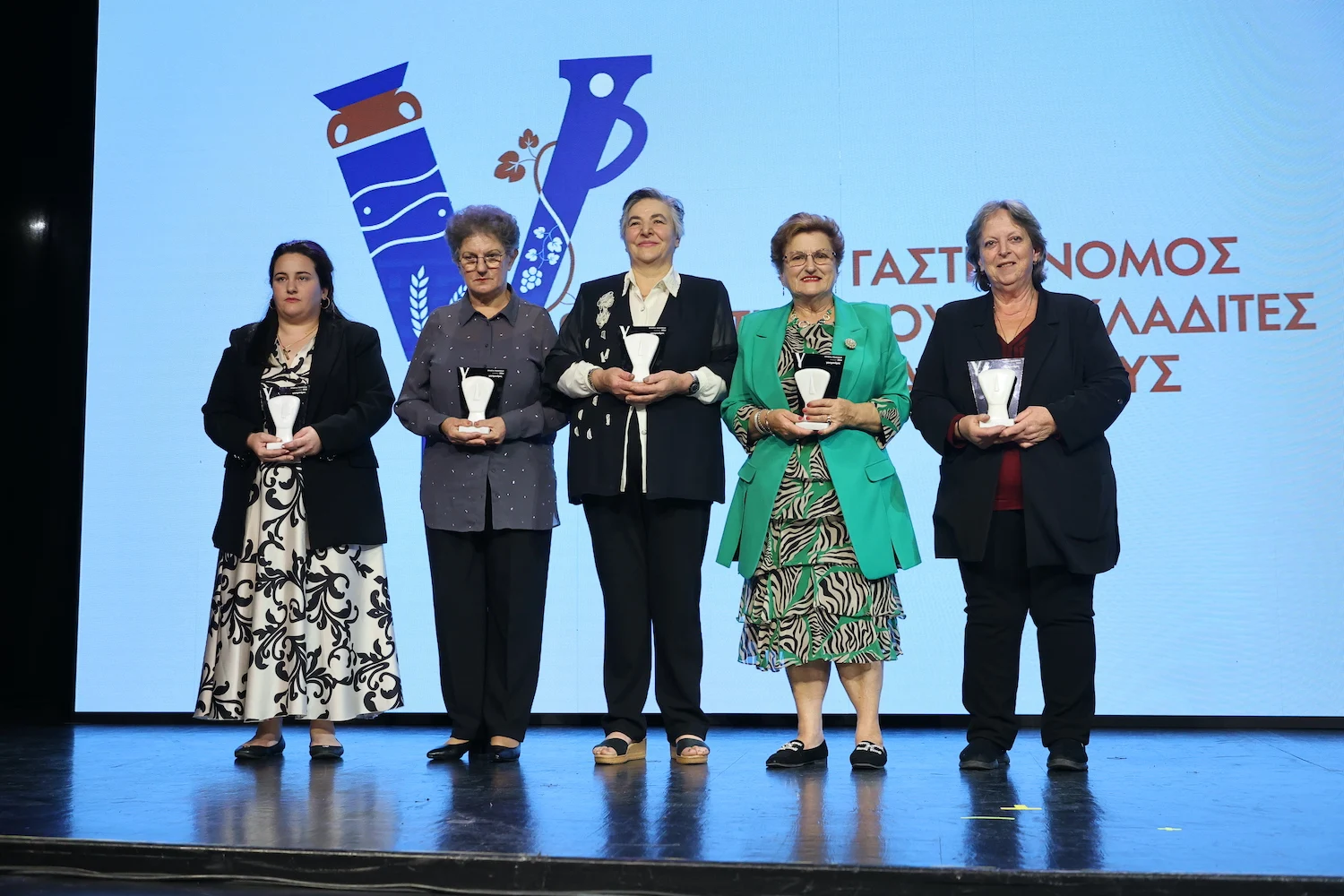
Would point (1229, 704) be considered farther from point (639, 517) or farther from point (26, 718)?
point (26, 718)

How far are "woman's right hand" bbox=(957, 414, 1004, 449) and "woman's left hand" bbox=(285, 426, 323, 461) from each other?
1713mm

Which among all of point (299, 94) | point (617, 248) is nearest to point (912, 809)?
point (617, 248)

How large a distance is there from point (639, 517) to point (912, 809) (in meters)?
1.17

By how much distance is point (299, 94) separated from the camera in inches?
191

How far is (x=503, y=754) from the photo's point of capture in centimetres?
348

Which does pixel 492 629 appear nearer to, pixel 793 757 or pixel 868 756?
pixel 793 757

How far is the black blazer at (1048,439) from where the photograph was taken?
10.4ft

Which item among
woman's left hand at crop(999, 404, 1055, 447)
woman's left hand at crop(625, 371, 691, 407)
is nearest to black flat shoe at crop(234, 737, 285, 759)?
woman's left hand at crop(625, 371, 691, 407)

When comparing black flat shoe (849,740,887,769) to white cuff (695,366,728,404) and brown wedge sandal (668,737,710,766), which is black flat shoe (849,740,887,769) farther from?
white cuff (695,366,728,404)

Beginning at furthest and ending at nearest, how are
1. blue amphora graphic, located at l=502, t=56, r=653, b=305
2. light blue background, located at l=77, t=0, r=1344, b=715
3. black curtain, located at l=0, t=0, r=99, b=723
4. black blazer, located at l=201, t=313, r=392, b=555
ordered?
1. black curtain, located at l=0, t=0, r=99, b=723
2. blue amphora graphic, located at l=502, t=56, r=653, b=305
3. light blue background, located at l=77, t=0, r=1344, b=715
4. black blazer, located at l=201, t=313, r=392, b=555

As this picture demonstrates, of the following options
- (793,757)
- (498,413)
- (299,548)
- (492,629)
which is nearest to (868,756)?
(793,757)

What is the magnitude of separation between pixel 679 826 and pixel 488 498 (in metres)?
1.35

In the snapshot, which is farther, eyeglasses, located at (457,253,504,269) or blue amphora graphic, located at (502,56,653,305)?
blue amphora graphic, located at (502,56,653,305)

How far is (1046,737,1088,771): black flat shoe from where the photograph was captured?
315cm
